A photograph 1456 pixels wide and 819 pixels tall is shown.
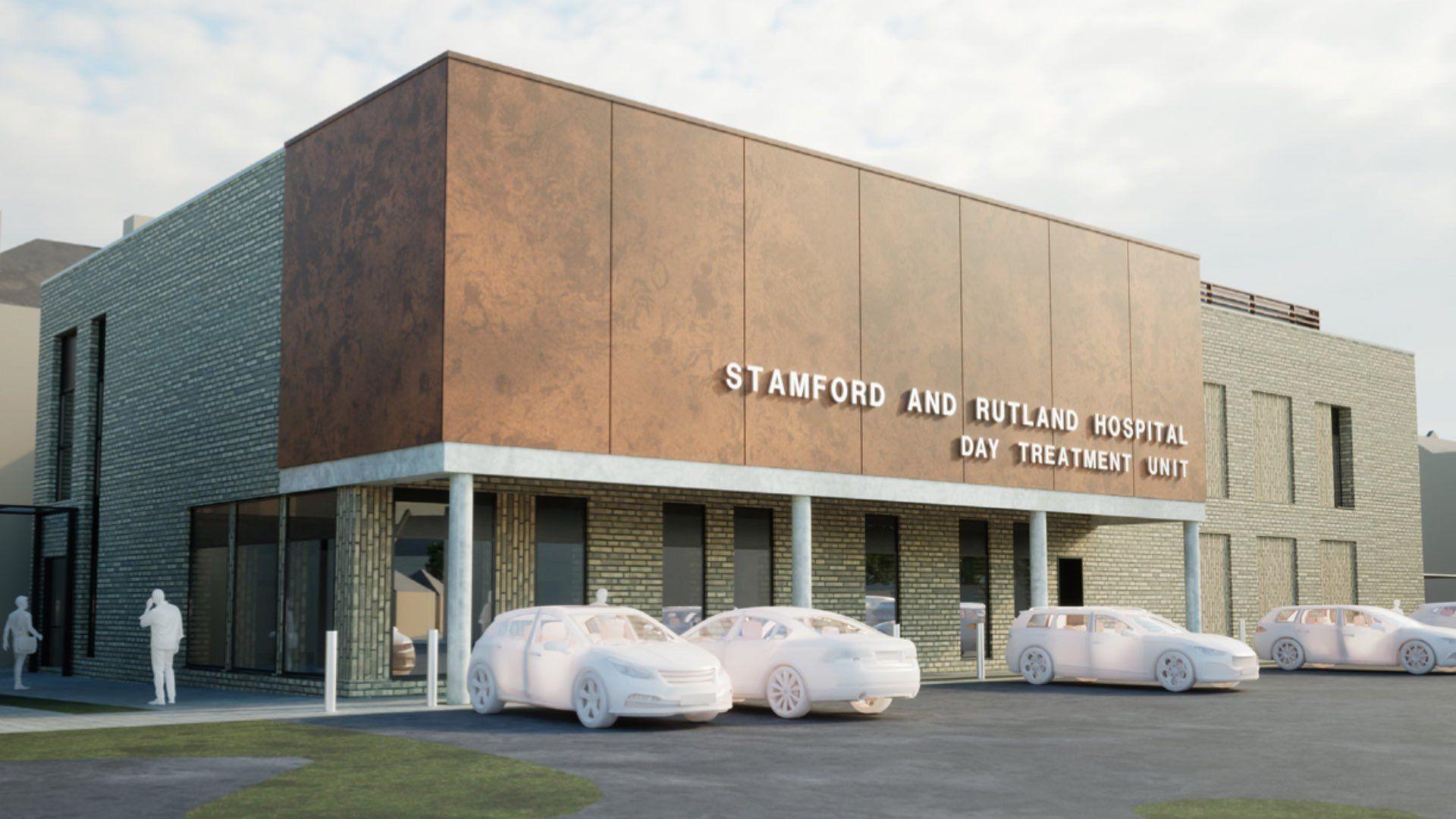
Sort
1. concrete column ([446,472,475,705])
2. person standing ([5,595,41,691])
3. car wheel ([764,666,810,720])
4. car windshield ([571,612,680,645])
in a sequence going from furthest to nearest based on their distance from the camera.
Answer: person standing ([5,595,41,691]) < concrete column ([446,472,475,705]) < car wheel ([764,666,810,720]) < car windshield ([571,612,680,645])

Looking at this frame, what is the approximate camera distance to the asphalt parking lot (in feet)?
36.0

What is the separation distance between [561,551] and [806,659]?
7.29 metres

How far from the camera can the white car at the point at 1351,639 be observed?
28.0 meters

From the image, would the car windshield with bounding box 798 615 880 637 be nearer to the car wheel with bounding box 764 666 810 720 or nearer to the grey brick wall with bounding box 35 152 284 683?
the car wheel with bounding box 764 666 810 720

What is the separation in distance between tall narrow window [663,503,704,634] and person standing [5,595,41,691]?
40.0ft

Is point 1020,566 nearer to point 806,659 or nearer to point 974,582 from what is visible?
point 974,582

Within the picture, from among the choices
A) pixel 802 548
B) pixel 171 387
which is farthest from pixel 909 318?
pixel 171 387

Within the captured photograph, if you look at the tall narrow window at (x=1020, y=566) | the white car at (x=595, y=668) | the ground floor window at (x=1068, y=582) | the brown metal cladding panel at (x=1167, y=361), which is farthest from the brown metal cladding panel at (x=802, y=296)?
the ground floor window at (x=1068, y=582)

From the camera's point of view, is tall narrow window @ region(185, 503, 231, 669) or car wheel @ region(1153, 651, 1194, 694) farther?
tall narrow window @ region(185, 503, 231, 669)

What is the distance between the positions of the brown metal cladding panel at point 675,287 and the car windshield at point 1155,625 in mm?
7243

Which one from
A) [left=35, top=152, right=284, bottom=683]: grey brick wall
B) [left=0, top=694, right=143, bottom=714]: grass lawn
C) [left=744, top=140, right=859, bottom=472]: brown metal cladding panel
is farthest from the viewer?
[left=35, top=152, right=284, bottom=683]: grey brick wall

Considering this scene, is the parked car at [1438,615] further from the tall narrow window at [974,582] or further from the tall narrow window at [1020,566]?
the tall narrow window at [974,582]

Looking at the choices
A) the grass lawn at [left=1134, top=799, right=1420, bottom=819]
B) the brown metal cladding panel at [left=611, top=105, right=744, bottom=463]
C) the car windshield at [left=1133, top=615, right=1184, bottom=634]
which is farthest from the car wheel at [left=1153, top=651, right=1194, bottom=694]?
the grass lawn at [left=1134, top=799, right=1420, bottom=819]

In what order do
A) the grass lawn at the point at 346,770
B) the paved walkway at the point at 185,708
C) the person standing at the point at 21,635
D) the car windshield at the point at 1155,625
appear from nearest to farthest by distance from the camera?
1. the grass lawn at the point at 346,770
2. the paved walkway at the point at 185,708
3. the car windshield at the point at 1155,625
4. the person standing at the point at 21,635
